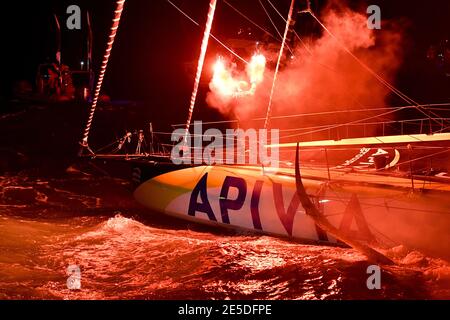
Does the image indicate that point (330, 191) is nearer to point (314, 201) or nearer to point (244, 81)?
point (314, 201)

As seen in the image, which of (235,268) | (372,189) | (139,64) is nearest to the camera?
(235,268)

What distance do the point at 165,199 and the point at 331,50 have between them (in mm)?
10732

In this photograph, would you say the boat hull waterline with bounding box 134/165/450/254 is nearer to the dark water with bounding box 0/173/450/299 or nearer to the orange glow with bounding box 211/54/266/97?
the dark water with bounding box 0/173/450/299

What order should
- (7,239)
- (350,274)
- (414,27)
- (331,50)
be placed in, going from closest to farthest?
(350,274) < (7,239) < (331,50) < (414,27)

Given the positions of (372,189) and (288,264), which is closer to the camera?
(288,264)

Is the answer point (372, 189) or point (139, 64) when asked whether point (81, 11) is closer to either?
point (139, 64)

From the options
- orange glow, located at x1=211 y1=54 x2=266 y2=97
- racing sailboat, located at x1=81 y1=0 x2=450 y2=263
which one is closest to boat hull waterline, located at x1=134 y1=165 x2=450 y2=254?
racing sailboat, located at x1=81 y1=0 x2=450 y2=263

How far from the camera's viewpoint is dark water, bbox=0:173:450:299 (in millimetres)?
6430

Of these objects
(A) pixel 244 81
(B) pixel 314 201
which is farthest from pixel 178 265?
(A) pixel 244 81

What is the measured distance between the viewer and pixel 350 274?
22.8 feet

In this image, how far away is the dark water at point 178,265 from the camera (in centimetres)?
643

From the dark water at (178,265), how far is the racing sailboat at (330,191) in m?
0.33

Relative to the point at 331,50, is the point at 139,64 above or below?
above
